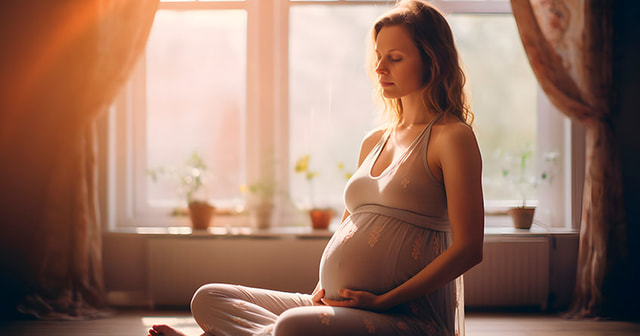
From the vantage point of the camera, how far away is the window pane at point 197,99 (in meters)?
Result: 3.23

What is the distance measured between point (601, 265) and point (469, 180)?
6.31 ft

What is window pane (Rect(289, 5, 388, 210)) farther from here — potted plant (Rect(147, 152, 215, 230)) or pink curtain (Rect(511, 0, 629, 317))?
pink curtain (Rect(511, 0, 629, 317))

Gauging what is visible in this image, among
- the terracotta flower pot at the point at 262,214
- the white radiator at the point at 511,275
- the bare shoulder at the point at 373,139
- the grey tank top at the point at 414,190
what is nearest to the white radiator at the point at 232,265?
the white radiator at the point at 511,275

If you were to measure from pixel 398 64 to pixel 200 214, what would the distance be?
1.97 m

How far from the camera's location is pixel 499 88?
321cm

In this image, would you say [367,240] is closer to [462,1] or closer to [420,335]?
[420,335]

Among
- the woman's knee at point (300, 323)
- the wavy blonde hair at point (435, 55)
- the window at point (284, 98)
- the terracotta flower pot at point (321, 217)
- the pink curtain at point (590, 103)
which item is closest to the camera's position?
the woman's knee at point (300, 323)

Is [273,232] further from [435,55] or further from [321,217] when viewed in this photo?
[435,55]

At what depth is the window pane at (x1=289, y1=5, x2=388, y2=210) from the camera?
3.21m

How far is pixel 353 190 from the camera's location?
140 cm

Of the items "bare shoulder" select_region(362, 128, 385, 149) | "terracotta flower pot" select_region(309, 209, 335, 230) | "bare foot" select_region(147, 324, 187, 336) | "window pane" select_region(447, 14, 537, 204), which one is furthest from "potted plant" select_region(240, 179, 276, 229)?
"bare foot" select_region(147, 324, 187, 336)

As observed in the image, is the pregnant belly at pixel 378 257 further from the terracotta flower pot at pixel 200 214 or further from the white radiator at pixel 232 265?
the terracotta flower pot at pixel 200 214

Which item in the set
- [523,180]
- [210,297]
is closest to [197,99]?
[523,180]

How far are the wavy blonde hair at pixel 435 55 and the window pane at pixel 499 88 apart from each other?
1.95 m
